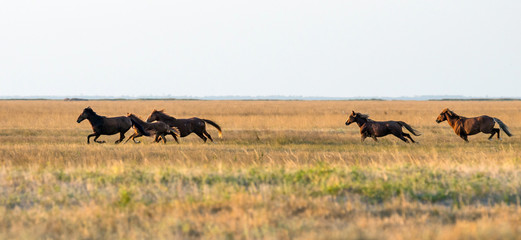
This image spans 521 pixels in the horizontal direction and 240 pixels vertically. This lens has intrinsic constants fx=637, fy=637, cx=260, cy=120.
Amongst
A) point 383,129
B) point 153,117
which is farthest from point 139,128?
point 383,129

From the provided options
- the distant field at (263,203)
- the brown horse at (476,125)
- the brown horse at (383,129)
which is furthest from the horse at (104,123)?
the brown horse at (476,125)

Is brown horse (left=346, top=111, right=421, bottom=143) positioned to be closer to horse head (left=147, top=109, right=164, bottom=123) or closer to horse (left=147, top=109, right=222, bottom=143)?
horse (left=147, top=109, right=222, bottom=143)

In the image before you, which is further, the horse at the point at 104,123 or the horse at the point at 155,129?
the horse at the point at 104,123

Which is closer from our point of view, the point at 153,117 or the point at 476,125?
the point at 476,125

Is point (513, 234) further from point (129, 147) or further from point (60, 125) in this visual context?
point (60, 125)

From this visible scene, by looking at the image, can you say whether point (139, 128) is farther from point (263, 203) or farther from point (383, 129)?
point (263, 203)

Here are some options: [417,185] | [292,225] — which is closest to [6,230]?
[292,225]

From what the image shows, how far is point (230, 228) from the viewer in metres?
7.45

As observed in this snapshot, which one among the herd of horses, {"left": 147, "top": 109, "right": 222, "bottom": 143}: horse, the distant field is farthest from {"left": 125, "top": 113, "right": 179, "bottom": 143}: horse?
the distant field

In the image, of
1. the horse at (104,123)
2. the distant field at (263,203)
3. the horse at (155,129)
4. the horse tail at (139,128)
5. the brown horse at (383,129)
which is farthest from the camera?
the brown horse at (383,129)

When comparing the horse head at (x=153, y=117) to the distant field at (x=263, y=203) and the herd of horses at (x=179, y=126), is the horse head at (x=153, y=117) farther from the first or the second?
the distant field at (x=263, y=203)

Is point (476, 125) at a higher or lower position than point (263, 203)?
higher

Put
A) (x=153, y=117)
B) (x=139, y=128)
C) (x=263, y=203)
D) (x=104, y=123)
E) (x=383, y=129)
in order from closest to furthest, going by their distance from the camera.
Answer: (x=263, y=203), (x=139, y=128), (x=104, y=123), (x=383, y=129), (x=153, y=117)

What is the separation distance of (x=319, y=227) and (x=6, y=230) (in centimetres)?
370
